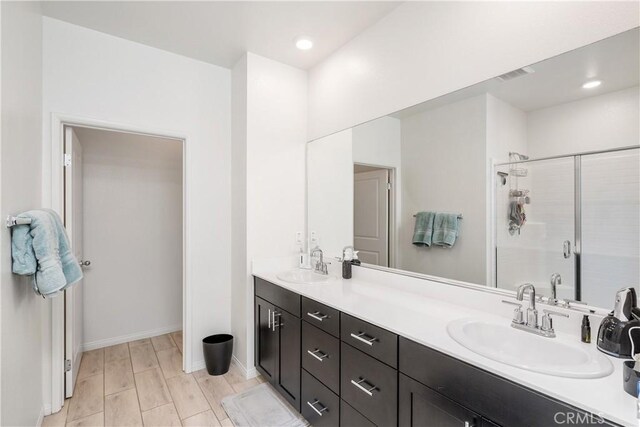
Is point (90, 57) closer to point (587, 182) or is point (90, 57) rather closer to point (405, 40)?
point (405, 40)

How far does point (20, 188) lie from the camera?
1.60m

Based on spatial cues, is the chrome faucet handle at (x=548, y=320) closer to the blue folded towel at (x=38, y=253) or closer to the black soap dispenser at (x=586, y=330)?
the black soap dispenser at (x=586, y=330)

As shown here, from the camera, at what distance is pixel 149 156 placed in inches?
131

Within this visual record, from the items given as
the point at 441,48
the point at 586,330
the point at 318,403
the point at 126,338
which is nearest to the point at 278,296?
the point at 318,403

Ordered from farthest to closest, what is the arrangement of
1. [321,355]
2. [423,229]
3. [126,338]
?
[126,338] < [423,229] < [321,355]

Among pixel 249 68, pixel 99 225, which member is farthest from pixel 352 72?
pixel 99 225

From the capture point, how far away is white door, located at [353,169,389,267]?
221 centimetres

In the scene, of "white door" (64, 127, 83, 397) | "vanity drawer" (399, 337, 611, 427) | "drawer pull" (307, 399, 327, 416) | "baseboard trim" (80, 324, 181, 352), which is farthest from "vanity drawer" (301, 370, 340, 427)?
"baseboard trim" (80, 324, 181, 352)

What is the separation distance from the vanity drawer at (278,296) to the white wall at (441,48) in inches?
54.4

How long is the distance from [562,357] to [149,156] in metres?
3.72

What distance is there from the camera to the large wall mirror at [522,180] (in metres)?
1.21

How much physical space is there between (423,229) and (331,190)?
1.00 meters
